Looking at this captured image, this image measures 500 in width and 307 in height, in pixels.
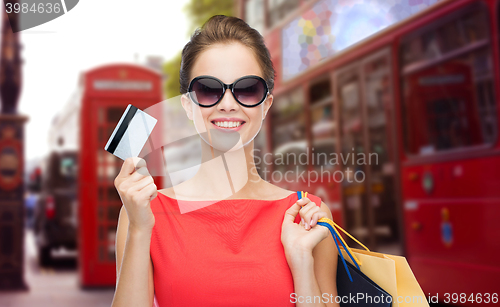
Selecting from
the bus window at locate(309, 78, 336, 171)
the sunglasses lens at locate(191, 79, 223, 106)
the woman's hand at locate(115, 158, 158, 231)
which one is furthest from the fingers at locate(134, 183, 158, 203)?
the bus window at locate(309, 78, 336, 171)

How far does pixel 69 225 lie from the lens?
7.64 m

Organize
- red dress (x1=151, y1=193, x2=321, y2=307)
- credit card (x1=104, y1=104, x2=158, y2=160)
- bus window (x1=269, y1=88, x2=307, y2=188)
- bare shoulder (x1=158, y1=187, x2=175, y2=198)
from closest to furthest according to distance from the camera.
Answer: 1. credit card (x1=104, y1=104, x2=158, y2=160)
2. red dress (x1=151, y1=193, x2=321, y2=307)
3. bare shoulder (x1=158, y1=187, x2=175, y2=198)
4. bus window (x1=269, y1=88, x2=307, y2=188)

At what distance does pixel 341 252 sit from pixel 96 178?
4554 millimetres

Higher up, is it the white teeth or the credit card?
the white teeth

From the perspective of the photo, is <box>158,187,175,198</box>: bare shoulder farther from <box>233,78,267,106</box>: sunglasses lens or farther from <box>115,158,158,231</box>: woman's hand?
→ <box>233,78,267,106</box>: sunglasses lens

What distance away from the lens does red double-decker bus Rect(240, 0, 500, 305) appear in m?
3.23

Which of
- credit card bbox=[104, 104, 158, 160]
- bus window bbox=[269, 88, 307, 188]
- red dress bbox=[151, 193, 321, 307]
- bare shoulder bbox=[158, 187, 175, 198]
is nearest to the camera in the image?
credit card bbox=[104, 104, 158, 160]

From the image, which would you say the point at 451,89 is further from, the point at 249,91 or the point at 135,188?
Answer: the point at 135,188

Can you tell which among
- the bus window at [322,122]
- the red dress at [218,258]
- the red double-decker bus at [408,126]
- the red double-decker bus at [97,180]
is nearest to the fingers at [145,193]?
the red dress at [218,258]

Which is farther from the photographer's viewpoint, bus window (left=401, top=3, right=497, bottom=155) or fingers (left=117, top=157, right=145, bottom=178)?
bus window (left=401, top=3, right=497, bottom=155)

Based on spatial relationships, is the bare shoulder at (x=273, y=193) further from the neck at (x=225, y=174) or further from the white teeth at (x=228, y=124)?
the white teeth at (x=228, y=124)

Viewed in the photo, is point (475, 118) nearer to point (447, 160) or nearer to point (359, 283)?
point (447, 160)

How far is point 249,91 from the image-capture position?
1.27m

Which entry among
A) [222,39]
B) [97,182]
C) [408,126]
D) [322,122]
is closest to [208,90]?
[222,39]
